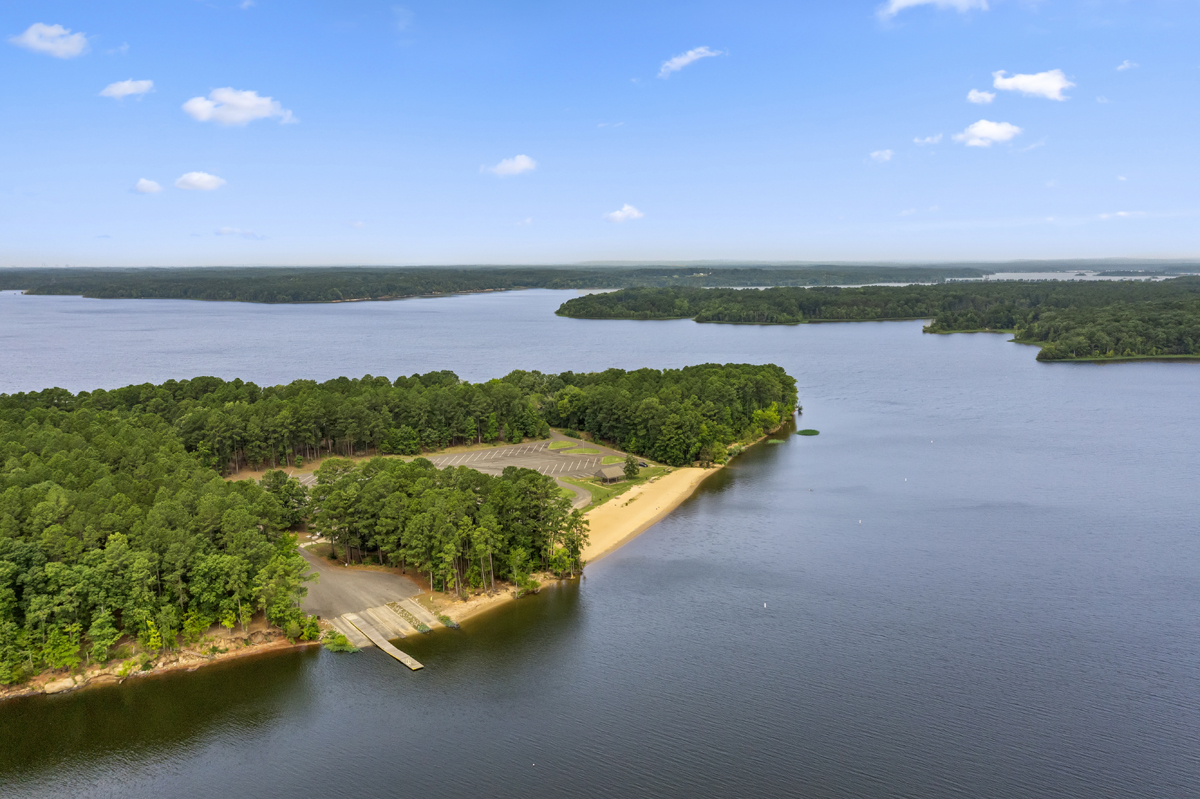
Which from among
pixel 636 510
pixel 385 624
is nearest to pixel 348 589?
pixel 385 624

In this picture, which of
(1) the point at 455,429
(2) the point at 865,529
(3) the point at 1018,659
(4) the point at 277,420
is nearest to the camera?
(3) the point at 1018,659

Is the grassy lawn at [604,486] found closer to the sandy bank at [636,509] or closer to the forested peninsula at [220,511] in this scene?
the sandy bank at [636,509]

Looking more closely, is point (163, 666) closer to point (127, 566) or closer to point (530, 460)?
point (127, 566)

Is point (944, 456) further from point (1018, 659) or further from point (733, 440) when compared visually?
point (1018, 659)

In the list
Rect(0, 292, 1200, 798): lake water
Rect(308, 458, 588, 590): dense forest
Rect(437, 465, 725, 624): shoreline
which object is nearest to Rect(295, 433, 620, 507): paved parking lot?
Rect(437, 465, 725, 624): shoreline

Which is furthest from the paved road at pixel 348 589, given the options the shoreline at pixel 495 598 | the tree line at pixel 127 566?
the tree line at pixel 127 566

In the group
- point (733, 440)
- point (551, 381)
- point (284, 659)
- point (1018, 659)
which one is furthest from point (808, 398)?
point (284, 659)

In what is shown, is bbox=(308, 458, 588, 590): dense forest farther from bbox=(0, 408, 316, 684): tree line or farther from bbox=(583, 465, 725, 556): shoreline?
bbox=(0, 408, 316, 684): tree line

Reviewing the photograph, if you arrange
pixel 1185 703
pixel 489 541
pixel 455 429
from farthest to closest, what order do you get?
pixel 455 429, pixel 489 541, pixel 1185 703
